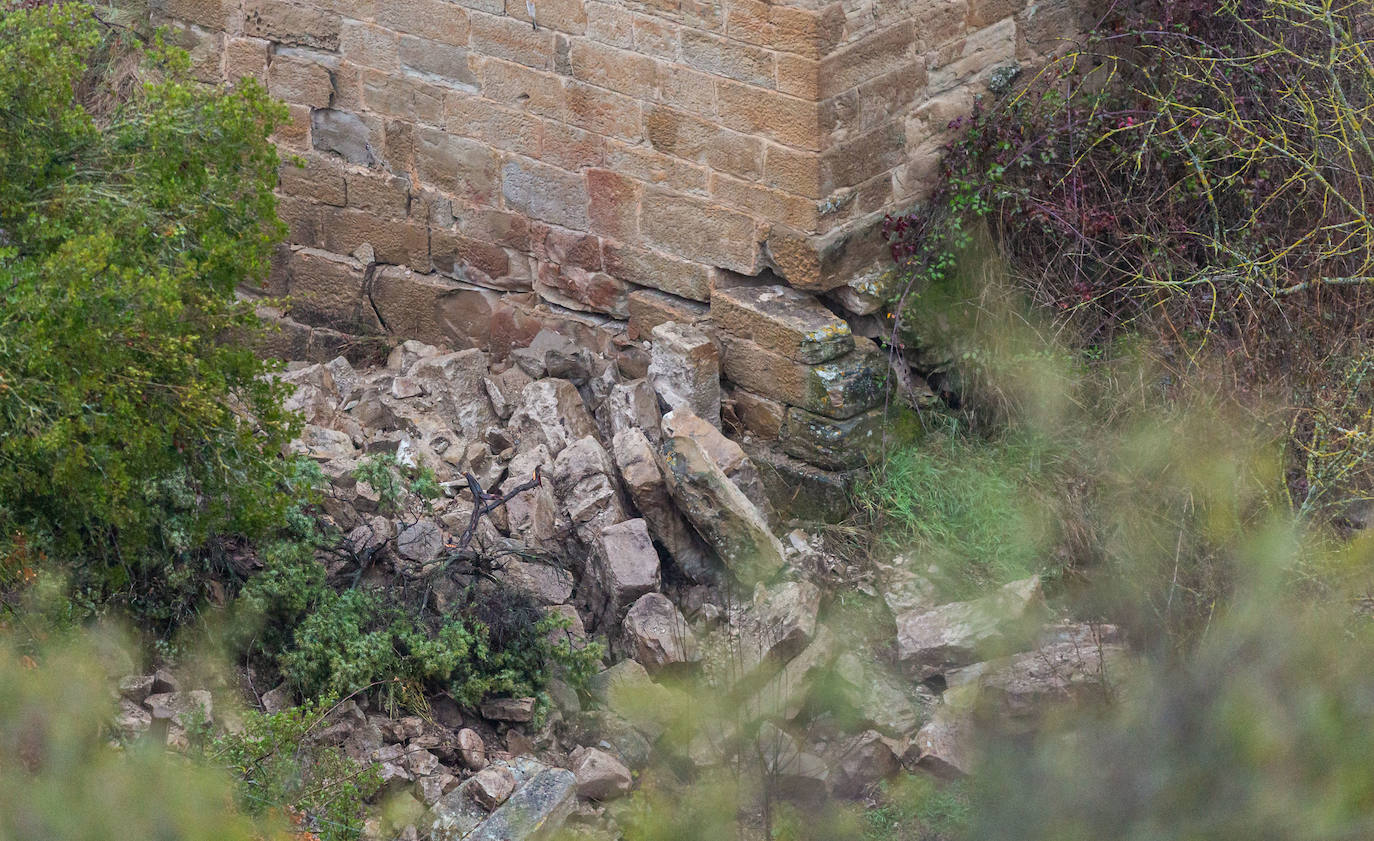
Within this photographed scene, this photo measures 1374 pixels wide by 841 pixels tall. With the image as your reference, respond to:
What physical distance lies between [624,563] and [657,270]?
1.36 meters

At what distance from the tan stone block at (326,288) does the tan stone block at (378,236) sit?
7 centimetres

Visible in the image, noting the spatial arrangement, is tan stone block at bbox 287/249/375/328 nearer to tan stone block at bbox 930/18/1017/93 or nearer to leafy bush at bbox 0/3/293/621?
leafy bush at bbox 0/3/293/621

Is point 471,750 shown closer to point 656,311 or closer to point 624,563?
point 624,563

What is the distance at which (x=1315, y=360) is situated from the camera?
17.8ft

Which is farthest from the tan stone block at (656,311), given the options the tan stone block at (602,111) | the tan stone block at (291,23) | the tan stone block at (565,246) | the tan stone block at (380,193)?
the tan stone block at (291,23)

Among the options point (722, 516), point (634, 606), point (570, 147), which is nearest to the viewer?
point (634, 606)

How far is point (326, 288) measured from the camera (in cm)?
662

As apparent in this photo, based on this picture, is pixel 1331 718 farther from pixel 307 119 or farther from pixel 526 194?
pixel 307 119

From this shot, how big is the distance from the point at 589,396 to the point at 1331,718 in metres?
3.72

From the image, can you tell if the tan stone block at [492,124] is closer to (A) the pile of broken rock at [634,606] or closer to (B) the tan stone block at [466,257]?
(B) the tan stone block at [466,257]

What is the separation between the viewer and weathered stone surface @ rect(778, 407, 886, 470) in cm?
554

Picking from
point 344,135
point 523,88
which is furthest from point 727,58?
point 344,135

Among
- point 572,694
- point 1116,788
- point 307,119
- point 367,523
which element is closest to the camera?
point 1116,788

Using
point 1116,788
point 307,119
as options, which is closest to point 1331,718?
point 1116,788
